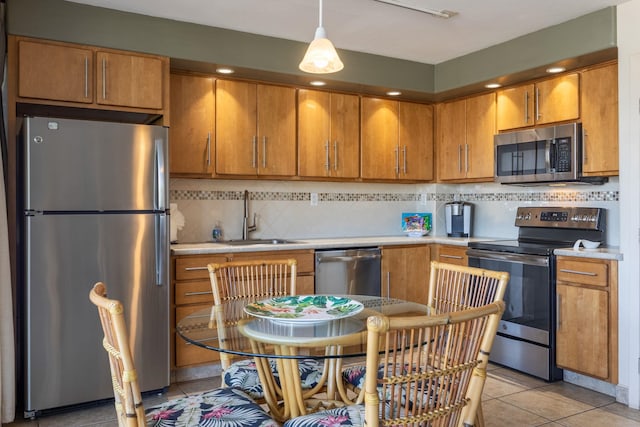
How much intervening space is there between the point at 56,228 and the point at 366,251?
7.49 feet

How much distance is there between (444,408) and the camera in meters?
1.48

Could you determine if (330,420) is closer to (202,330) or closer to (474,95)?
(202,330)

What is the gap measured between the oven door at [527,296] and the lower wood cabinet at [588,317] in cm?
8

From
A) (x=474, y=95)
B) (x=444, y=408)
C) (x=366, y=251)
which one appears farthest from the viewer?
(x=474, y=95)

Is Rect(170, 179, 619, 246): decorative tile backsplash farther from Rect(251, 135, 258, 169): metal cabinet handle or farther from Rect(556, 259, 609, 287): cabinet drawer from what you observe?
Rect(556, 259, 609, 287): cabinet drawer

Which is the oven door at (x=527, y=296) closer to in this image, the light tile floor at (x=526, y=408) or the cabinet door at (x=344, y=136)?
the light tile floor at (x=526, y=408)

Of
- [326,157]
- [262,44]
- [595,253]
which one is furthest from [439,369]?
[326,157]

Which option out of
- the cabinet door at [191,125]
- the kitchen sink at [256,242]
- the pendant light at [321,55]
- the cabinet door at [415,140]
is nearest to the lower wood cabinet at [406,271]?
the cabinet door at [415,140]

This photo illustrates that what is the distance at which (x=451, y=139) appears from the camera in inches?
188

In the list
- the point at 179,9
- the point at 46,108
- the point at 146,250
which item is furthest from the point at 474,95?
the point at 46,108

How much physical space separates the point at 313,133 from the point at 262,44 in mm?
846

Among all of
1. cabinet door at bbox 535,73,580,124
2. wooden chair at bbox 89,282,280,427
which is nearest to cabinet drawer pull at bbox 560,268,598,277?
cabinet door at bbox 535,73,580,124

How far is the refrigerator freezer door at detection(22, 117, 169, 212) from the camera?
115 inches

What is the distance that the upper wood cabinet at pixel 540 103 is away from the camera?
3733 mm
